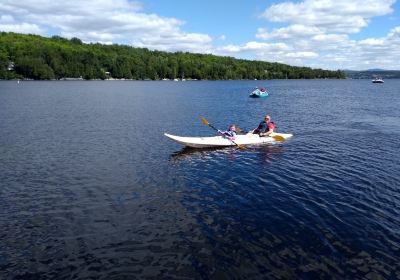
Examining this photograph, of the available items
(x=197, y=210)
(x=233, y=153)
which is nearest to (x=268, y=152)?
(x=233, y=153)

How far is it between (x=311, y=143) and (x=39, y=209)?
2699 centimetres

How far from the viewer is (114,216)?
1884 cm

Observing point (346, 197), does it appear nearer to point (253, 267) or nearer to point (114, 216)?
point (253, 267)

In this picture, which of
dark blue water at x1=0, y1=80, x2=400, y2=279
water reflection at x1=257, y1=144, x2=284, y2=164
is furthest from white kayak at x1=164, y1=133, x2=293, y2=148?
water reflection at x1=257, y1=144, x2=284, y2=164

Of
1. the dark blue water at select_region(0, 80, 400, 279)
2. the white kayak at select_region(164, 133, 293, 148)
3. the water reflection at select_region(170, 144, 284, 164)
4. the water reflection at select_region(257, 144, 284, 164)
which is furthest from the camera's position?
the white kayak at select_region(164, 133, 293, 148)

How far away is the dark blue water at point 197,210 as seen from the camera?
14.7 meters

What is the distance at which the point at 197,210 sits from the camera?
1991cm

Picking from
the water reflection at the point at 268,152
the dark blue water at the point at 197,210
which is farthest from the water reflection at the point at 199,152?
the water reflection at the point at 268,152

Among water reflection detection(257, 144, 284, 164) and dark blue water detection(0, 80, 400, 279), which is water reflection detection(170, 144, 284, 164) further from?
dark blue water detection(0, 80, 400, 279)

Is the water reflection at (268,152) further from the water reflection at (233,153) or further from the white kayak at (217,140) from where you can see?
the white kayak at (217,140)

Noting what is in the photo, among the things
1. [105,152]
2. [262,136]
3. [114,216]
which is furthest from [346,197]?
[105,152]

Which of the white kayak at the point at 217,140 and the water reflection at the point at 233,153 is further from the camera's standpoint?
the white kayak at the point at 217,140

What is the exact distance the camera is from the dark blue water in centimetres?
1466

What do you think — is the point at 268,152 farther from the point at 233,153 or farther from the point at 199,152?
the point at 199,152
